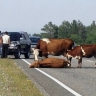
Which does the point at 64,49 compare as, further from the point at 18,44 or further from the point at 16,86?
the point at 16,86

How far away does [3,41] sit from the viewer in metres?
38.3

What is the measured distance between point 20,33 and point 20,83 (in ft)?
73.4

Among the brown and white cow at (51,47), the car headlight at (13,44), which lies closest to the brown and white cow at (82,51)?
the brown and white cow at (51,47)

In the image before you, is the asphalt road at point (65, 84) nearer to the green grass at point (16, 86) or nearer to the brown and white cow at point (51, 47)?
the green grass at point (16, 86)

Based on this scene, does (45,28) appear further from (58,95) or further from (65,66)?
(58,95)

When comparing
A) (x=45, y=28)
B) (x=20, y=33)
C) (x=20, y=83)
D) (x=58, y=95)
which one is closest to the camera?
(x=58, y=95)

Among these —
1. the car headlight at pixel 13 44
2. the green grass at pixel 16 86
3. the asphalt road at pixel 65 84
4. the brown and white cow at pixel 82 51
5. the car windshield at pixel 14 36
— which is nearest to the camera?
the green grass at pixel 16 86

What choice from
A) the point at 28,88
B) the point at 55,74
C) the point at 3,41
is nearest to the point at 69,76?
the point at 55,74

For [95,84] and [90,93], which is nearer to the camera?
[90,93]

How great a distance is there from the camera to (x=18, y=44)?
40562 mm

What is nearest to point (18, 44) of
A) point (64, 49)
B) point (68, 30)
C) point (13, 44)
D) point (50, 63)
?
point (13, 44)

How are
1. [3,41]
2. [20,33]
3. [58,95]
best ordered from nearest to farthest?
1. [58,95]
2. [3,41]
3. [20,33]

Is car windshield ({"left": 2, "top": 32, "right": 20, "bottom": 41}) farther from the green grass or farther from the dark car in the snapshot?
the green grass

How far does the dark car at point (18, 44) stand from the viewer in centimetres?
4019
